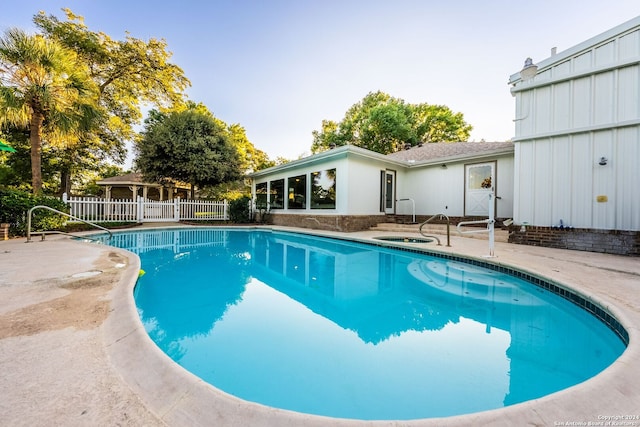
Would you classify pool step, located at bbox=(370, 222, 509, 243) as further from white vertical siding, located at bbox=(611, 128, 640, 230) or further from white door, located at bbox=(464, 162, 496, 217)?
white vertical siding, located at bbox=(611, 128, 640, 230)

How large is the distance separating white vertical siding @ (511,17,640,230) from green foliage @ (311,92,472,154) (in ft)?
50.2

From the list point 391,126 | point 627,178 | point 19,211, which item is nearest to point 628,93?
point 627,178

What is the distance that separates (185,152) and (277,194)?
17.9 ft

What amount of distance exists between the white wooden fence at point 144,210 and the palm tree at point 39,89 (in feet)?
7.67

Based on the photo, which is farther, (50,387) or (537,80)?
(537,80)

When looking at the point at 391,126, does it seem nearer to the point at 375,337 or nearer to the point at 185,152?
the point at 185,152

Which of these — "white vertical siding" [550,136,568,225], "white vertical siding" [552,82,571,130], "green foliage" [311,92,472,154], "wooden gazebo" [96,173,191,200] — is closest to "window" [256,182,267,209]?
"wooden gazebo" [96,173,191,200]

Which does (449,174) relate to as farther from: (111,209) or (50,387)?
(111,209)

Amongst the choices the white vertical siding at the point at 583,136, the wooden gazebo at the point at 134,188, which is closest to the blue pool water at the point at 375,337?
the white vertical siding at the point at 583,136

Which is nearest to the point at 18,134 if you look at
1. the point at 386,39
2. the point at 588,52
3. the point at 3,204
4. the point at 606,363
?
the point at 3,204

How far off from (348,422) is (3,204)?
413 inches

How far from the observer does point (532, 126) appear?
641cm

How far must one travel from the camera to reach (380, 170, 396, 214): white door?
10.5 metres

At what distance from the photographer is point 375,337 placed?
255cm
